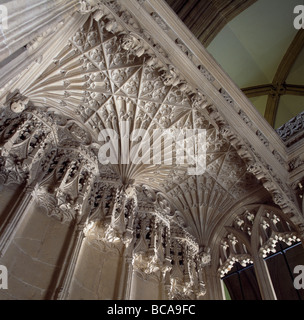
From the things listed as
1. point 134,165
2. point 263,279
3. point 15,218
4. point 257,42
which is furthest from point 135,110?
point 257,42

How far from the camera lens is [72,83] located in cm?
556

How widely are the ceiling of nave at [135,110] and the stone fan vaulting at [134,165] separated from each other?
0.02 metres

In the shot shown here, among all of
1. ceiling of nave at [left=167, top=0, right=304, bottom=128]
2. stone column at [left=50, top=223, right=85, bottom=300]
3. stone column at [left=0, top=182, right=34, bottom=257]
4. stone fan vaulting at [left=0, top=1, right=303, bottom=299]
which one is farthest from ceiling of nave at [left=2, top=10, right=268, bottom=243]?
ceiling of nave at [left=167, top=0, right=304, bottom=128]

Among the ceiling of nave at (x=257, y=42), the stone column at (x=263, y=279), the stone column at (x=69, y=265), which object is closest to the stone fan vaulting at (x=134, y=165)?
the stone column at (x=69, y=265)

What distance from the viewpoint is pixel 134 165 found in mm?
6324

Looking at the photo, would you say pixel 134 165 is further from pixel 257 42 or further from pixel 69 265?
pixel 257 42

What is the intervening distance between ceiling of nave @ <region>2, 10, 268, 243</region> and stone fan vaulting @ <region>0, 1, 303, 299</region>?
0.07 ft

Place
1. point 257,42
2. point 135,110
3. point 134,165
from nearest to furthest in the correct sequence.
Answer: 1. point 135,110
2. point 134,165
3. point 257,42

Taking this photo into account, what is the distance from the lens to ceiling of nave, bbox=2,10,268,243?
5.23 meters

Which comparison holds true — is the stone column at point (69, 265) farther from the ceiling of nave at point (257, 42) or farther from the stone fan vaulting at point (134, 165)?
the ceiling of nave at point (257, 42)

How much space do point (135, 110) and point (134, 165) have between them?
4.08 feet

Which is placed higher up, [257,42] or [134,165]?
[257,42]

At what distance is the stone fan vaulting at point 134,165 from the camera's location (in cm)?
438
